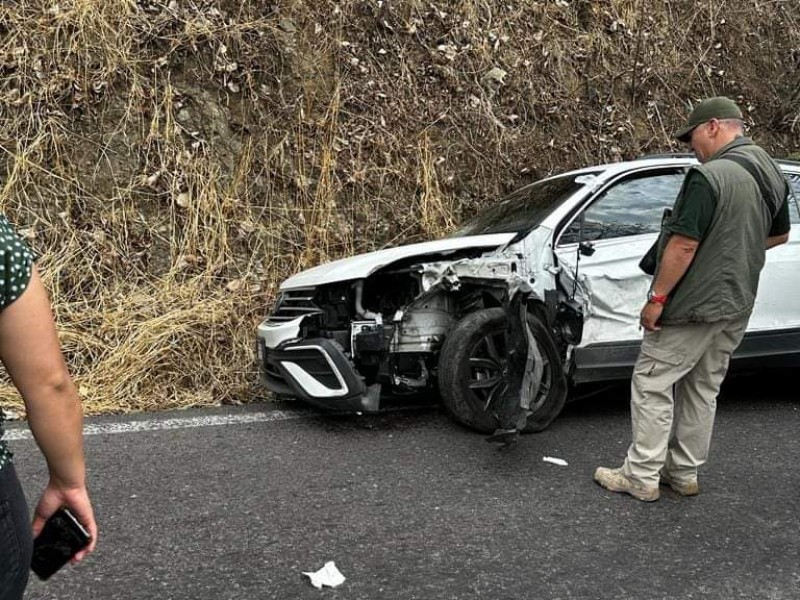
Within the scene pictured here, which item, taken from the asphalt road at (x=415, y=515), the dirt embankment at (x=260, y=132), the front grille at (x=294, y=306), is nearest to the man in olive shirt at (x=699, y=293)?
the asphalt road at (x=415, y=515)

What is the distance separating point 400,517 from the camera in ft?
10.5

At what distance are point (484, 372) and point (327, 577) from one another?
1.97 m

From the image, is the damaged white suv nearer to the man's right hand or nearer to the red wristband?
the red wristband

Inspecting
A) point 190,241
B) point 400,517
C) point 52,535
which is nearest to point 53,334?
point 52,535

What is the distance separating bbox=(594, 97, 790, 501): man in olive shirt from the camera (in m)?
3.17

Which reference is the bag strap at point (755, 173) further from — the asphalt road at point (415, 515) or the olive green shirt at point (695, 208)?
the asphalt road at point (415, 515)

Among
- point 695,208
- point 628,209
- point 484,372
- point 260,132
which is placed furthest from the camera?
point 260,132

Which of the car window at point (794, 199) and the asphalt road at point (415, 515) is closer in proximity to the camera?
the asphalt road at point (415, 515)

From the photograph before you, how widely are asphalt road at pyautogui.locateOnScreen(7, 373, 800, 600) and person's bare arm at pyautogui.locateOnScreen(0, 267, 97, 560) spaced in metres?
1.38

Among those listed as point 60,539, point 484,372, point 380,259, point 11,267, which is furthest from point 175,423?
point 11,267

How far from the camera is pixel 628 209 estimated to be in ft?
15.4

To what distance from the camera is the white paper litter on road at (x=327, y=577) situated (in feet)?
8.68

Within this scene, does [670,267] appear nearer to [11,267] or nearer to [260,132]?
[11,267]

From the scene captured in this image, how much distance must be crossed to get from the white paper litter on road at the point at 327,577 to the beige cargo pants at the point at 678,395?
Answer: 1545mm
